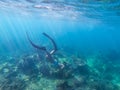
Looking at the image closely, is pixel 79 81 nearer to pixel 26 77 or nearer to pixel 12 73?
pixel 26 77

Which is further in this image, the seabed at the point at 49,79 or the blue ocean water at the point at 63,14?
the blue ocean water at the point at 63,14

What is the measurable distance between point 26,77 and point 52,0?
36.8ft

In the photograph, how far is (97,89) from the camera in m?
10.9

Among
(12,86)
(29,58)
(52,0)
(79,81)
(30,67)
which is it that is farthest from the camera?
(52,0)

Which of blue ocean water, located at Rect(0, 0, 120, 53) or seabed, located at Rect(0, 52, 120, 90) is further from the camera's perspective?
blue ocean water, located at Rect(0, 0, 120, 53)

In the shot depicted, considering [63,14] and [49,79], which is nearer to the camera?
[49,79]

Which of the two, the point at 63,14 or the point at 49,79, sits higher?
the point at 63,14

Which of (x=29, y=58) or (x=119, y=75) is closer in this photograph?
(x=29, y=58)

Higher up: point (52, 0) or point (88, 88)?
point (52, 0)

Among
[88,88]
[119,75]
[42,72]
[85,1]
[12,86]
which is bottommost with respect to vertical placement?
[12,86]

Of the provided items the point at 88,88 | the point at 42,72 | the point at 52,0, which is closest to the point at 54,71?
the point at 42,72

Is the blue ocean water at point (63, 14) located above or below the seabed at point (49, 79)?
above

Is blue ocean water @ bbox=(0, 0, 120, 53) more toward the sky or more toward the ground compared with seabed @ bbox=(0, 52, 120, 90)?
more toward the sky

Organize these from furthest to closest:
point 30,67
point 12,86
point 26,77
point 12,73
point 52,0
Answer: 1. point 52,0
2. point 30,67
3. point 12,73
4. point 26,77
5. point 12,86
